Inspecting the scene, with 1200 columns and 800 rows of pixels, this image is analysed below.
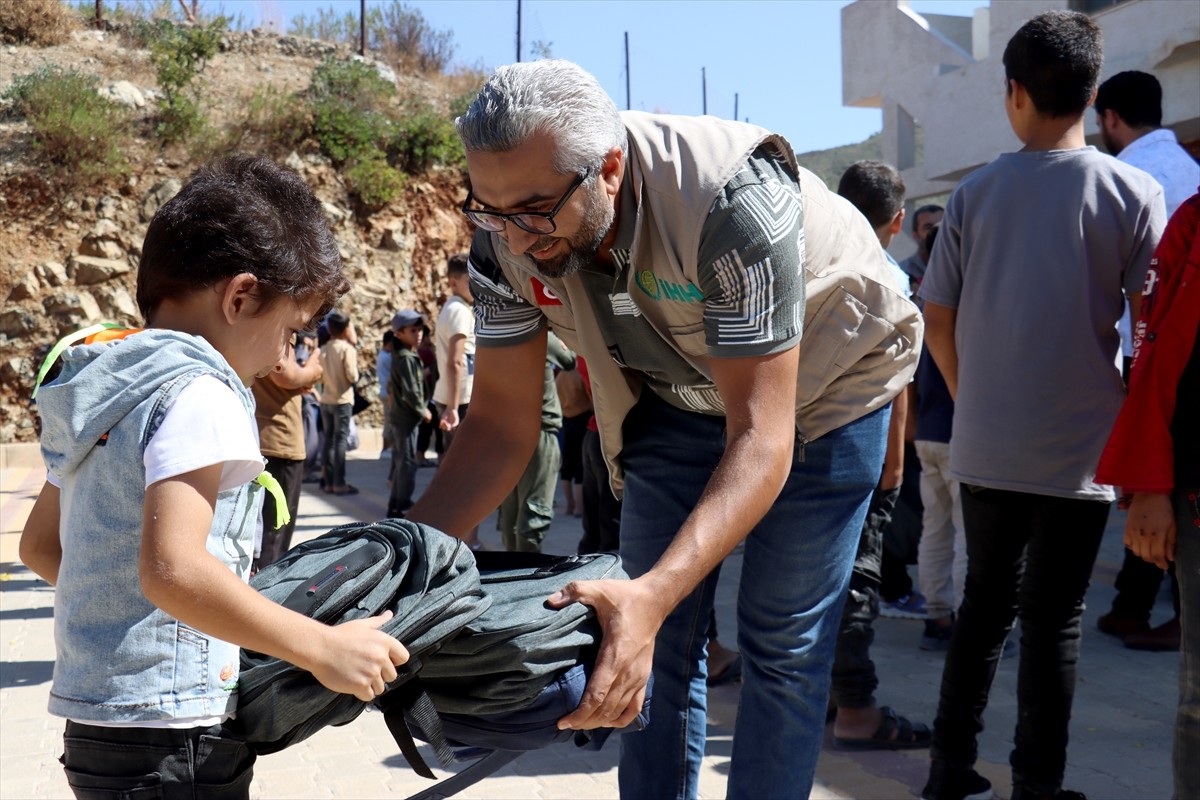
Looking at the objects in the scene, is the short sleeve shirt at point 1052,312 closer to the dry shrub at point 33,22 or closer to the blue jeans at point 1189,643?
the blue jeans at point 1189,643

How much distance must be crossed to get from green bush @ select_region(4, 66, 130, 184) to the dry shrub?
2759 millimetres

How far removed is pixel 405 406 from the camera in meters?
9.18

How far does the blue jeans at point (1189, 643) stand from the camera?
2.40 metres

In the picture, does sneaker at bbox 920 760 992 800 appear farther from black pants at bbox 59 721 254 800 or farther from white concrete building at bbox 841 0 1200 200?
white concrete building at bbox 841 0 1200 200

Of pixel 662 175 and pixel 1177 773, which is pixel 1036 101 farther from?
pixel 1177 773

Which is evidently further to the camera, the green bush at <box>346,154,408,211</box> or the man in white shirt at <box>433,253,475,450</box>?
the green bush at <box>346,154,408,211</box>

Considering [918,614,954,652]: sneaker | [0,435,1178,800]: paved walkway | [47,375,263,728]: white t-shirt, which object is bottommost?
[918,614,954,652]: sneaker

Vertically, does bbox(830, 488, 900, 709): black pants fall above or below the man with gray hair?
below

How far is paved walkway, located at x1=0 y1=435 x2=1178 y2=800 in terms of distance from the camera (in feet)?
11.3

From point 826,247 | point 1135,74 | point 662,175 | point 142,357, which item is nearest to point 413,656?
point 142,357

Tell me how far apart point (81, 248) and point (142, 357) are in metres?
16.9

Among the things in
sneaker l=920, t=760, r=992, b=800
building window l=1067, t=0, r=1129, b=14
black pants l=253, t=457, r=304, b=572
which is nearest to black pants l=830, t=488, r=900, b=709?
sneaker l=920, t=760, r=992, b=800

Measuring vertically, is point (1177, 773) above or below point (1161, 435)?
below

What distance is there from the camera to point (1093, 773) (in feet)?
11.4
